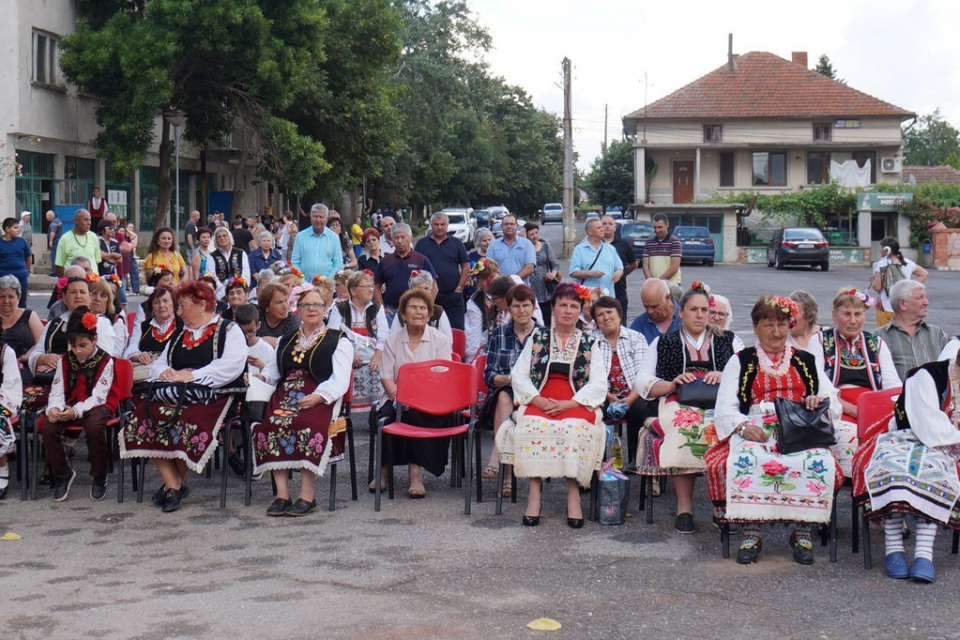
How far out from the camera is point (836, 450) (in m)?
7.26

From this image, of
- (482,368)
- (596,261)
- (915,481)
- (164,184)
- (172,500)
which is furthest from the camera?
(164,184)

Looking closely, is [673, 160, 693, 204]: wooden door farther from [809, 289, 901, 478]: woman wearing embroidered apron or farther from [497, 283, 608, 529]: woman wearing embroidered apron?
[497, 283, 608, 529]: woman wearing embroidered apron

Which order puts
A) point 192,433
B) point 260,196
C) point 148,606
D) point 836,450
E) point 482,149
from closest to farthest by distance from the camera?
point 148,606, point 836,450, point 192,433, point 260,196, point 482,149

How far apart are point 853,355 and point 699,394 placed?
1.27 m

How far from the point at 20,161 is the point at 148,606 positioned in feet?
87.8

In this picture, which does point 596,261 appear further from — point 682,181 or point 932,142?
point 932,142

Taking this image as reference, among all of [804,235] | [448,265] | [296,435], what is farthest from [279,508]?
[804,235]

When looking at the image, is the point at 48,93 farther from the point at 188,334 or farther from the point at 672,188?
the point at 672,188

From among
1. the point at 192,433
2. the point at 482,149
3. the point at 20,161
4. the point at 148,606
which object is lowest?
the point at 148,606

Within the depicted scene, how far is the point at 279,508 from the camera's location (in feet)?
25.3

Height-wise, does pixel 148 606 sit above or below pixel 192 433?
below

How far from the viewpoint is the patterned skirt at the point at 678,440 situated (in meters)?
7.37

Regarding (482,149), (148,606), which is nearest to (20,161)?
(148,606)

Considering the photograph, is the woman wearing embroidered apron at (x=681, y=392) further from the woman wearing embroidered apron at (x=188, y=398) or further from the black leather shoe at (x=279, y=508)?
the woman wearing embroidered apron at (x=188, y=398)
